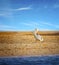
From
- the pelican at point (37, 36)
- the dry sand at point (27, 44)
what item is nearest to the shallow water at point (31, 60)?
the dry sand at point (27, 44)

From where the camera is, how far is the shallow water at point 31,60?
2449 mm

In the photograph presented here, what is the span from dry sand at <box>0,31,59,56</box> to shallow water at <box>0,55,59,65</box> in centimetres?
7

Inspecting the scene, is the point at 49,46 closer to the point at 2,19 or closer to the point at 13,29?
the point at 13,29

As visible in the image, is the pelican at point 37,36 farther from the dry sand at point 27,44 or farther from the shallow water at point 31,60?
the shallow water at point 31,60

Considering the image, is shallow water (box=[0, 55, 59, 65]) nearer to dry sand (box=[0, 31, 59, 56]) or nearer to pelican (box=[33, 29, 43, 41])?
dry sand (box=[0, 31, 59, 56])

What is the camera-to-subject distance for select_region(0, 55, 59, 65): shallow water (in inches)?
96.4

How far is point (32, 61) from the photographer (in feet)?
8.13

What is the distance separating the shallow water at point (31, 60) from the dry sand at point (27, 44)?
66 mm

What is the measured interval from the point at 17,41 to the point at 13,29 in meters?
0.18

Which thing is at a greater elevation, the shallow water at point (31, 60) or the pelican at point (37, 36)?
the pelican at point (37, 36)

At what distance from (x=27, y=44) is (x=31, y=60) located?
24 cm

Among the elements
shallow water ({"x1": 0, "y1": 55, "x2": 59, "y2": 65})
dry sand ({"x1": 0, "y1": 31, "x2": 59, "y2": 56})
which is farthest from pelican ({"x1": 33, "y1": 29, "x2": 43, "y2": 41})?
shallow water ({"x1": 0, "y1": 55, "x2": 59, "y2": 65})

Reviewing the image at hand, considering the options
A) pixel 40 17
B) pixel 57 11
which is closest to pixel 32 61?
pixel 40 17

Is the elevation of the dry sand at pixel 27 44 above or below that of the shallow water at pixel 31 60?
above
